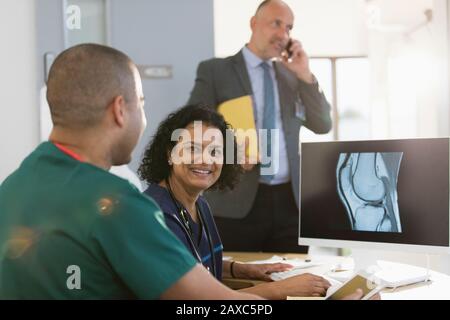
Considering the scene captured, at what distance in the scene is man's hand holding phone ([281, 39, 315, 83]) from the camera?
8.63 ft

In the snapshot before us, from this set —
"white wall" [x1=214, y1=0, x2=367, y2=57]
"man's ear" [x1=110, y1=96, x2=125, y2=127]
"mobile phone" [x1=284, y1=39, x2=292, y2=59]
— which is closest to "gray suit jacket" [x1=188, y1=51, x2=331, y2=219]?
"mobile phone" [x1=284, y1=39, x2=292, y2=59]

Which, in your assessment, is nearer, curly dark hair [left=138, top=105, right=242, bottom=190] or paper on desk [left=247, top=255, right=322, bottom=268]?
curly dark hair [left=138, top=105, right=242, bottom=190]

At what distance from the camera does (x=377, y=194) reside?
1581 mm

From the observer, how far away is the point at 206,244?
1.63m

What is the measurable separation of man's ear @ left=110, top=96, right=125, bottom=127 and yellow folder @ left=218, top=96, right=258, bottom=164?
1.55 m

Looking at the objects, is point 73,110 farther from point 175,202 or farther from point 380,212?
point 380,212

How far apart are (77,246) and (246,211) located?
4.99 ft

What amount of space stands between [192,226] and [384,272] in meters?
0.61

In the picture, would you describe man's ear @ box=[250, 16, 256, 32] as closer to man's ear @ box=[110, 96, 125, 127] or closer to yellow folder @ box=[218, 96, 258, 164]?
yellow folder @ box=[218, 96, 258, 164]

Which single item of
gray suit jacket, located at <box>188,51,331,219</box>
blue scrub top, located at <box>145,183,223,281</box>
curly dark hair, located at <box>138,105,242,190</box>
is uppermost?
gray suit jacket, located at <box>188,51,331,219</box>

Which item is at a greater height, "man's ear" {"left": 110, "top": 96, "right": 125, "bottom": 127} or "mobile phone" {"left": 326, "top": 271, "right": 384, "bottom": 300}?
"man's ear" {"left": 110, "top": 96, "right": 125, "bottom": 127}

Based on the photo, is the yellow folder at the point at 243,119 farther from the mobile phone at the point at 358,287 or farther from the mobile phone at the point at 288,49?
the mobile phone at the point at 358,287

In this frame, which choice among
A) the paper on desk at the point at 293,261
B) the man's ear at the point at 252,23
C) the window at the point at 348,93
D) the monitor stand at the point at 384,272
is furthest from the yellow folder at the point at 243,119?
the window at the point at 348,93

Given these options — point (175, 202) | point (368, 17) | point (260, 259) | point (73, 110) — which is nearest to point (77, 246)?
point (73, 110)
